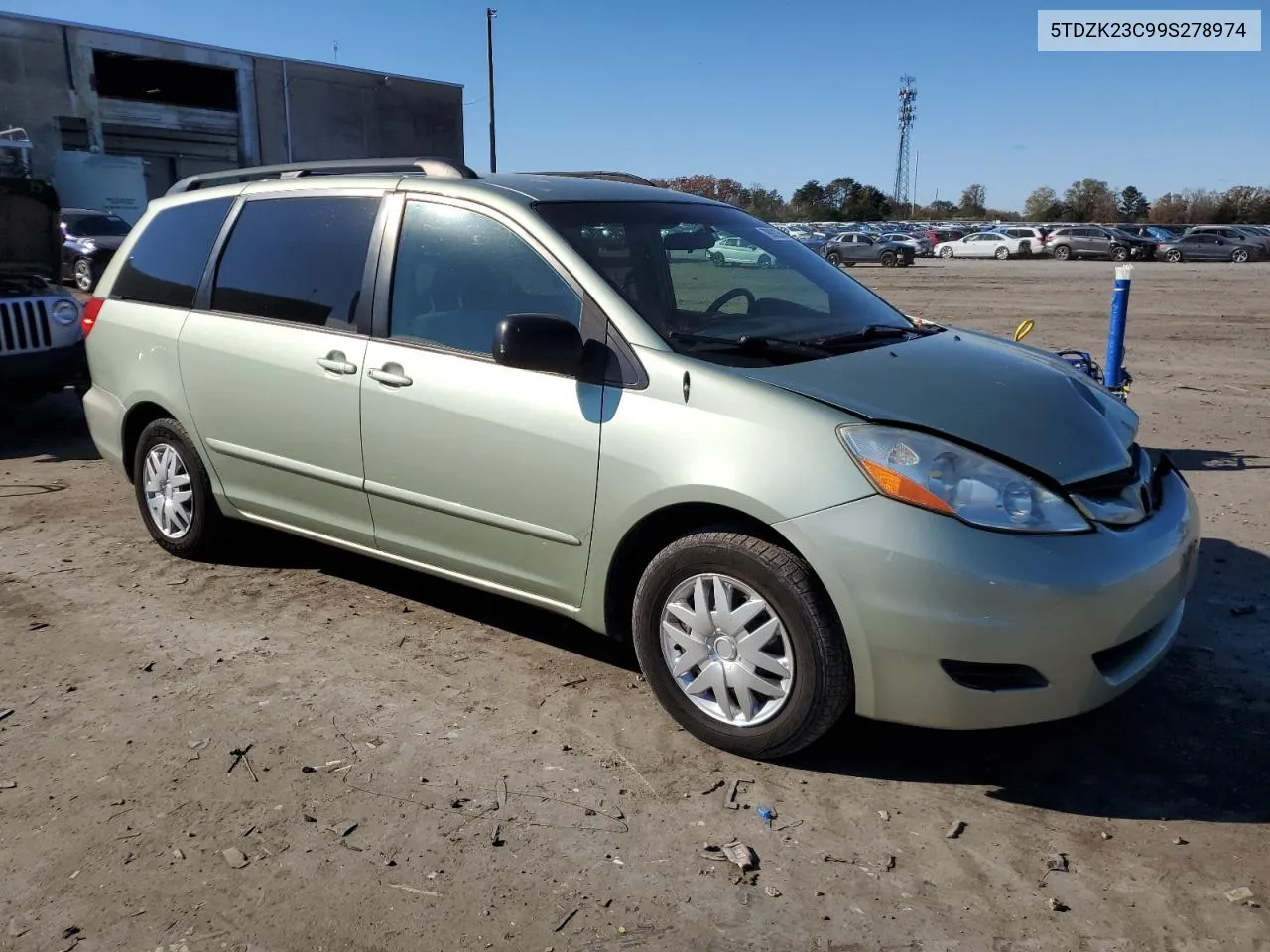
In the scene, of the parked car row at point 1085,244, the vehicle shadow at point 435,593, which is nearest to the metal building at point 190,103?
the parked car row at point 1085,244

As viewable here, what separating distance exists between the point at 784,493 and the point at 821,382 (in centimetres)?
44

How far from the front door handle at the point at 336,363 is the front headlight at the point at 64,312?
5.13 meters

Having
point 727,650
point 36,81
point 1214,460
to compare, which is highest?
point 36,81

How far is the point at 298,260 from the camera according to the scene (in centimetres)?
443

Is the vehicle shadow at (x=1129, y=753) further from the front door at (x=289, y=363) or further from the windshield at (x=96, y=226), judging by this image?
the windshield at (x=96, y=226)

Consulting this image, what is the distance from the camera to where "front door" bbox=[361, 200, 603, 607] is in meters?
3.52

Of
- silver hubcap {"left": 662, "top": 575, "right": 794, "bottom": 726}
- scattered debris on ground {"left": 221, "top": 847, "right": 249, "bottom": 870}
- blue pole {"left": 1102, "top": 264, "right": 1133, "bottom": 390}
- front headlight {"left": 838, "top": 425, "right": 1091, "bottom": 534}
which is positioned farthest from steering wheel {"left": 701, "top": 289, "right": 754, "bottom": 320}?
blue pole {"left": 1102, "top": 264, "right": 1133, "bottom": 390}

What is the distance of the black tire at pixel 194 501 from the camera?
487 cm

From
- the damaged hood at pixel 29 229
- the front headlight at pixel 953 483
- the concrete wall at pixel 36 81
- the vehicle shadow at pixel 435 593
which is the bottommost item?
the vehicle shadow at pixel 435 593

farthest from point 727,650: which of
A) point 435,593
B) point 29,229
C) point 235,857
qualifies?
point 29,229

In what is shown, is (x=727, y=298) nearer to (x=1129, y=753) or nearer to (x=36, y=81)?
(x=1129, y=753)

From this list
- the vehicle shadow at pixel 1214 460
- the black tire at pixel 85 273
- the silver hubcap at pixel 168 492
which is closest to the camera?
the silver hubcap at pixel 168 492

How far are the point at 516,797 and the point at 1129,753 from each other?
1961mm

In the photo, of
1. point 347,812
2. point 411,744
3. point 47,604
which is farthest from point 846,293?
point 47,604
